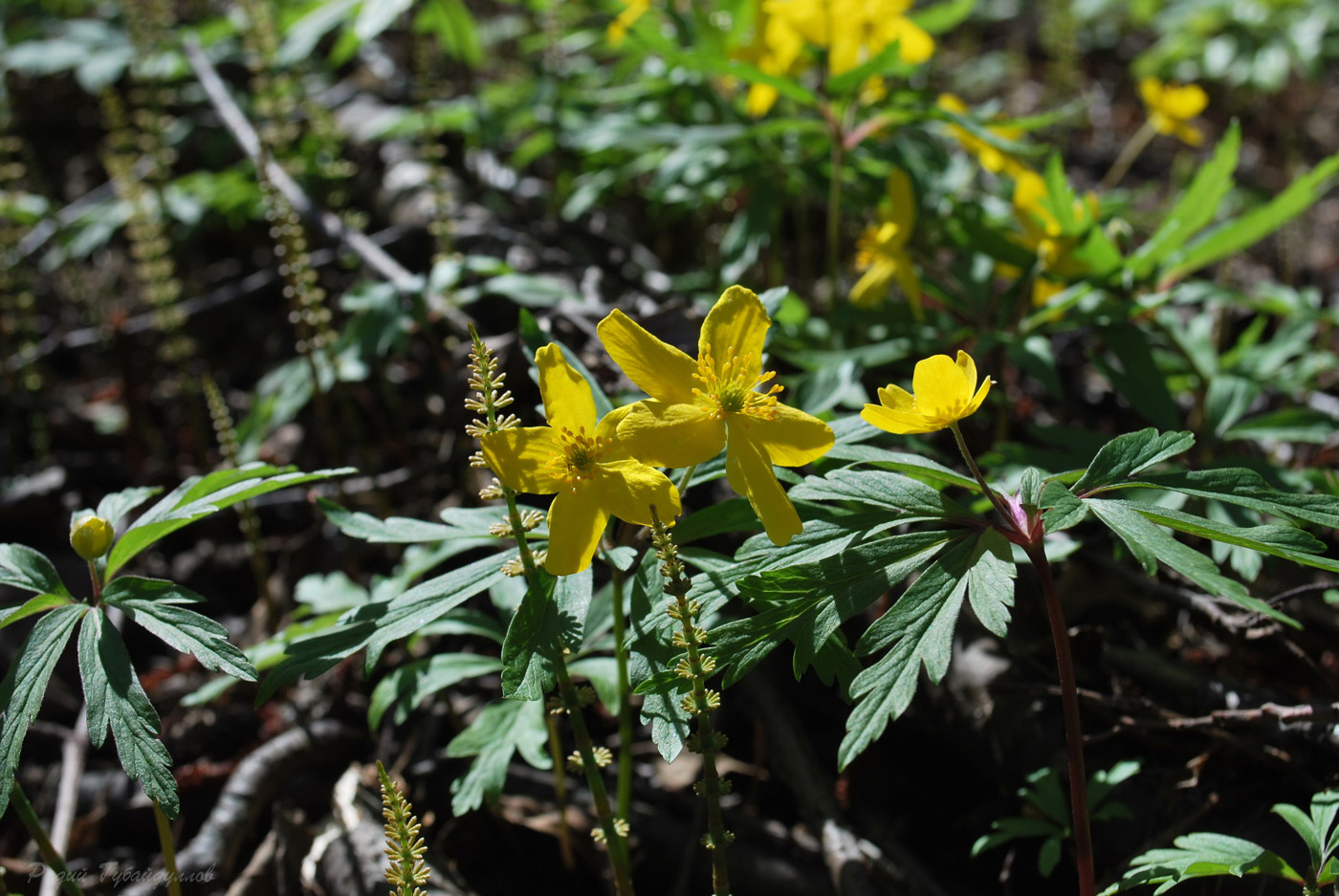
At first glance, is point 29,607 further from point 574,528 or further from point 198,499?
point 574,528

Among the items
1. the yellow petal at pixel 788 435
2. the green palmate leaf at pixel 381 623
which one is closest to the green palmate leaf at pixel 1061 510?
the yellow petal at pixel 788 435

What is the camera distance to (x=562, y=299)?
266 centimetres

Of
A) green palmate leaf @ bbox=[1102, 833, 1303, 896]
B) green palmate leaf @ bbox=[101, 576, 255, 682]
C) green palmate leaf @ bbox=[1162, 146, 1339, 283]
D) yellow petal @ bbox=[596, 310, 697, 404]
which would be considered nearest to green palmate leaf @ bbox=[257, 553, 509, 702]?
green palmate leaf @ bbox=[101, 576, 255, 682]

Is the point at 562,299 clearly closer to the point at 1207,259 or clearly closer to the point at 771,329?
the point at 771,329

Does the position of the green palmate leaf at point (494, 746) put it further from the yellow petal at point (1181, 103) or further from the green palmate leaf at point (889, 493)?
the yellow petal at point (1181, 103)

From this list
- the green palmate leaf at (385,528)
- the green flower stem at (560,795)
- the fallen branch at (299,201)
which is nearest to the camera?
the green palmate leaf at (385,528)

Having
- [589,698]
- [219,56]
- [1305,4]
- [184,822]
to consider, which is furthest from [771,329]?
[1305,4]

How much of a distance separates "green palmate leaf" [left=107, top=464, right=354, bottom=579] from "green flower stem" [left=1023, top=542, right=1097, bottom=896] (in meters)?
1.20

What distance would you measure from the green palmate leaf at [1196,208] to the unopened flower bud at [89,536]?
250 centimetres

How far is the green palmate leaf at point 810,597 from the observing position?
143 centimetres

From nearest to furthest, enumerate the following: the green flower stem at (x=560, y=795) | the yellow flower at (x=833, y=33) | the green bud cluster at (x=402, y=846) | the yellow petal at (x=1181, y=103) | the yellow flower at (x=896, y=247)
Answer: the green bud cluster at (x=402, y=846) < the green flower stem at (x=560, y=795) < the yellow flower at (x=896, y=247) < the yellow flower at (x=833, y=33) < the yellow petal at (x=1181, y=103)


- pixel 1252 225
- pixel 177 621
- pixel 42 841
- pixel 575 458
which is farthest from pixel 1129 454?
pixel 42 841

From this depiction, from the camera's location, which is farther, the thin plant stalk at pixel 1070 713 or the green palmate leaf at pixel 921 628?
the thin plant stalk at pixel 1070 713

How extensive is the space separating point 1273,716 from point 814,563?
42.4 inches
